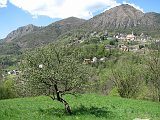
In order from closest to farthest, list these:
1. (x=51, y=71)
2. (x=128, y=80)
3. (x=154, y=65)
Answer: (x=51, y=71) → (x=154, y=65) → (x=128, y=80)

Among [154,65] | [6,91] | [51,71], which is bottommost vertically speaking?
[6,91]

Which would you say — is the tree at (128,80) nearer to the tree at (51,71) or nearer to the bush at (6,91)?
the bush at (6,91)

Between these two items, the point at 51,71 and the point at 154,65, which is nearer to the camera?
the point at 51,71

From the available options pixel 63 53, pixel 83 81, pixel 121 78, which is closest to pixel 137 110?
pixel 83 81

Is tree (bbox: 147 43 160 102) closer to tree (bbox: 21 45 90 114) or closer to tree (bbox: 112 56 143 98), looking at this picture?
tree (bbox: 112 56 143 98)

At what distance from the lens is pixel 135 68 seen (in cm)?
5362

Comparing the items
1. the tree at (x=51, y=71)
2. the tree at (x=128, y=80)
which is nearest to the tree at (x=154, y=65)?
the tree at (x=128, y=80)

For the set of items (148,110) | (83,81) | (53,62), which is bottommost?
(148,110)

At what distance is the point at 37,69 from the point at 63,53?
244 cm

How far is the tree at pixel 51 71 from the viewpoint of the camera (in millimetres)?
22172

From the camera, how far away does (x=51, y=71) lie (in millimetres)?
21875

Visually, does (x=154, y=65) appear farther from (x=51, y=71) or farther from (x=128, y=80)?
(x=51, y=71)

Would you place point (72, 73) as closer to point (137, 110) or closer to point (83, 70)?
point (83, 70)

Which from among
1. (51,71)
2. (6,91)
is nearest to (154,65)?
(51,71)
